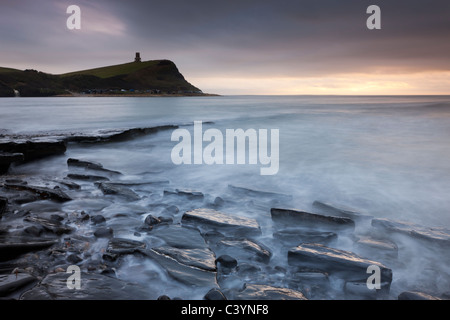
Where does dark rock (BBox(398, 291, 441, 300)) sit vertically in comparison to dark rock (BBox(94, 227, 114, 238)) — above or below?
below

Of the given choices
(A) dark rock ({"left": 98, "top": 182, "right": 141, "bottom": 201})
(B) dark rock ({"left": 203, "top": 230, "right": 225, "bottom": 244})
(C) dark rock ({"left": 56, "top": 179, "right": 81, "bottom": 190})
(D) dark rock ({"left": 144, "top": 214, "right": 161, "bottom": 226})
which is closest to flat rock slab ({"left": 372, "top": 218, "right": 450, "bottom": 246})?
(B) dark rock ({"left": 203, "top": 230, "right": 225, "bottom": 244})

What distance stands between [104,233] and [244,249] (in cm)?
168

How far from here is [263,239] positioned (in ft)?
10.7

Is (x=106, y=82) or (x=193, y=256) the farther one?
(x=106, y=82)

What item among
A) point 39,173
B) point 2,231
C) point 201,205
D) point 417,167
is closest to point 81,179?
point 39,173

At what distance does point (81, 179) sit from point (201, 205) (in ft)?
9.14

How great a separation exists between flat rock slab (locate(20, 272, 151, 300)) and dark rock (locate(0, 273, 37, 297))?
116 mm

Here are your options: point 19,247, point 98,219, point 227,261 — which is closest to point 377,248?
point 227,261

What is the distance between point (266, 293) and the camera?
7.20 ft

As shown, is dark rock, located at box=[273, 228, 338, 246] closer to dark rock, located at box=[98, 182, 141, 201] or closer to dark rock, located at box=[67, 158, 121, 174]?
dark rock, located at box=[98, 182, 141, 201]

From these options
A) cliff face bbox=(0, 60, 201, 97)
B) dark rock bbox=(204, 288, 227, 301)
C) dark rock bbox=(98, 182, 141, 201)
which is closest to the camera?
dark rock bbox=(204, 288, 227, 301)

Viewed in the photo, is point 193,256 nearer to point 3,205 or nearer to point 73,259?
point 73,259

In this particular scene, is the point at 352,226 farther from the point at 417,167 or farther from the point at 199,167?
the point at 417,167

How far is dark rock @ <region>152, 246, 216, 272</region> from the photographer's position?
101 inches
